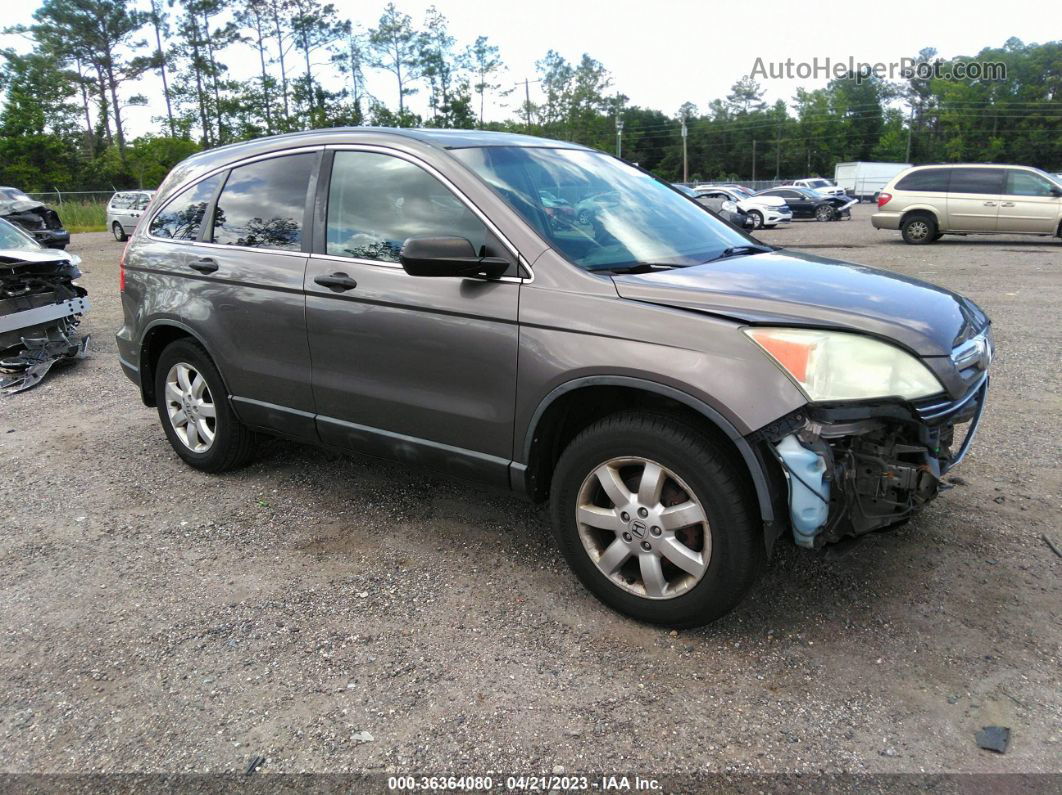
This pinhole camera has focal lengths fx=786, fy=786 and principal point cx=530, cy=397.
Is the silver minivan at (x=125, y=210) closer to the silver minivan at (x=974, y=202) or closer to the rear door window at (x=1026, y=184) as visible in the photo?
the silver minivan at (x=974, y=202)

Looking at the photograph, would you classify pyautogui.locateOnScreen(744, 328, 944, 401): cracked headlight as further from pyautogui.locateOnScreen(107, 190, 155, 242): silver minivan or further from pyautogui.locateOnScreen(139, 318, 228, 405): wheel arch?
pyautogui.locateOnScreen(107, 190, 155, 242): silver minivan

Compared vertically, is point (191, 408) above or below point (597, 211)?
below

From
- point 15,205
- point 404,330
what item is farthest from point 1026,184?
point 15,205

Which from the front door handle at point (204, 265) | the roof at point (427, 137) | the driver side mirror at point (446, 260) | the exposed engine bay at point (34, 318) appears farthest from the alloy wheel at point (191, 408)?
the exposed engine bay at point (34, 318)

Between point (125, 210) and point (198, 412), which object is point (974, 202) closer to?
point (198, 412)

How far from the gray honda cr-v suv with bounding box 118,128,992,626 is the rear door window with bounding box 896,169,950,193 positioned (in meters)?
15.9

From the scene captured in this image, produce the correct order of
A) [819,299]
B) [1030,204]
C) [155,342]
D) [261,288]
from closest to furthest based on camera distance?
[819,299], [261,288], [155,342], [1030,204]

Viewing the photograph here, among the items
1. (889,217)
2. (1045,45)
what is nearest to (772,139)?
(1045,45)

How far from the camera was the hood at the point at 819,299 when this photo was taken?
8.76ft

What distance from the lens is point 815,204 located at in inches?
1280

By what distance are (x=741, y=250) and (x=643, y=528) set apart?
1.55 metres

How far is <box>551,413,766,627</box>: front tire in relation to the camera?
8.89 ft

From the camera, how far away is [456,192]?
3336 millimetres

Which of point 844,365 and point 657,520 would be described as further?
point 657,520
